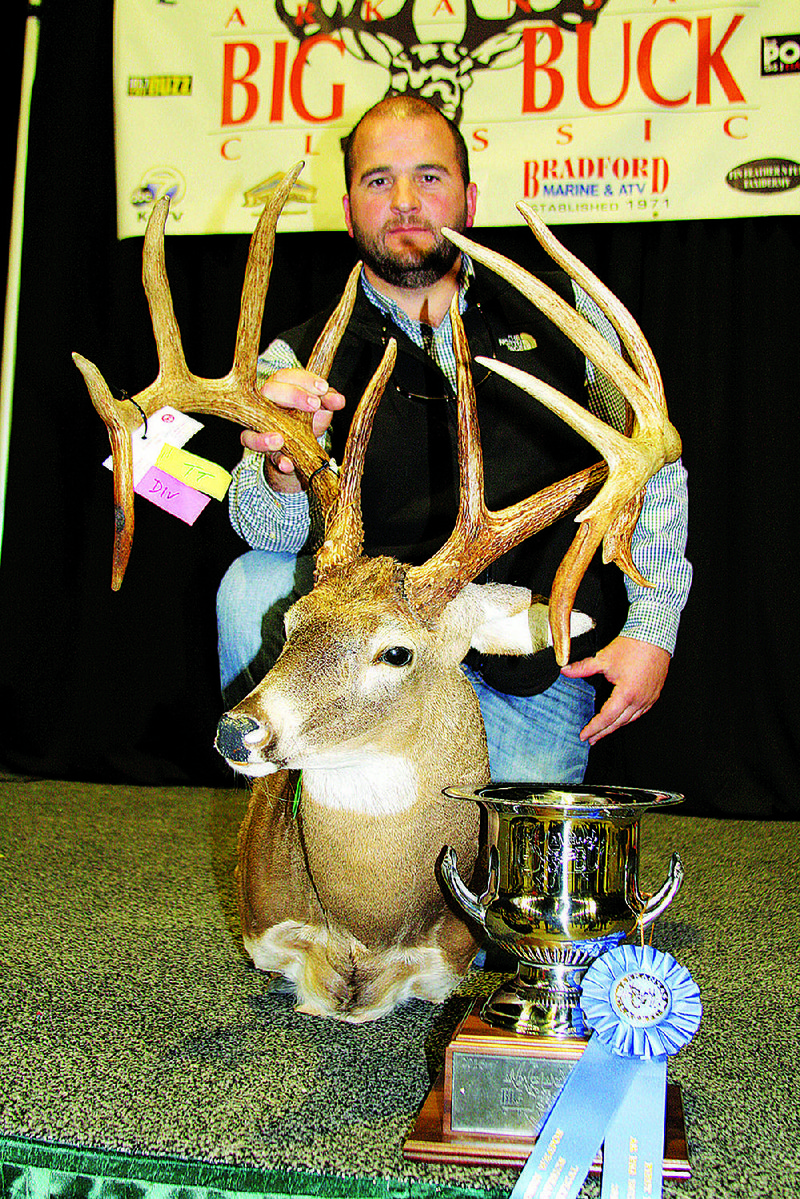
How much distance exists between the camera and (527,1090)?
1146 mm

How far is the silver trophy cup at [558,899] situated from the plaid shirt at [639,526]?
58 cm

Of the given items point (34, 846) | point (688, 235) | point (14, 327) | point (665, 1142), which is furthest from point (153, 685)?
point (665, 1142)

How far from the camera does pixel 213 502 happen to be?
3.71m

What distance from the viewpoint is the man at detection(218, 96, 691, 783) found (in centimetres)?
184

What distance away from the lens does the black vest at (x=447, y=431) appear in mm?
2039

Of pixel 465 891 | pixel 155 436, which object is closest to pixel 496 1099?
pixel 465 891

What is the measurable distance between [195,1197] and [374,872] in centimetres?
42

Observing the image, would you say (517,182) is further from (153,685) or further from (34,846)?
(34,846)

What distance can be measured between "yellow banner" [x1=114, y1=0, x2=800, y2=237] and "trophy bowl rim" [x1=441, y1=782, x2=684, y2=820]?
238cm

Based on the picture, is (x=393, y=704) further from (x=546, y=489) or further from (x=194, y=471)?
(x=194, y=471)

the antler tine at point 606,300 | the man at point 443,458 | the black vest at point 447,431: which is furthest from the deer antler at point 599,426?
the black vest at point 447,431

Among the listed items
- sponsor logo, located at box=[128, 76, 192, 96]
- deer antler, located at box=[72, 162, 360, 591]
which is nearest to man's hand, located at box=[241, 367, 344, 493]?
deer antler, located at box=[72, 162, 360, 591]

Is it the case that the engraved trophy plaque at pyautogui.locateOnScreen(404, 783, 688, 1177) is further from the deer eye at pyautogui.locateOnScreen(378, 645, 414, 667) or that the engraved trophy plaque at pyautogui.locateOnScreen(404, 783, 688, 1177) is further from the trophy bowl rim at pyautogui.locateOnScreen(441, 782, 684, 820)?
the deer eye at pyautogui.locateOnScreen(378, 645, 414, 667)

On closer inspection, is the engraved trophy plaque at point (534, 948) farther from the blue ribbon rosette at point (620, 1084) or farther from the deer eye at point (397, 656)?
the deer eye at point (397, 656)
